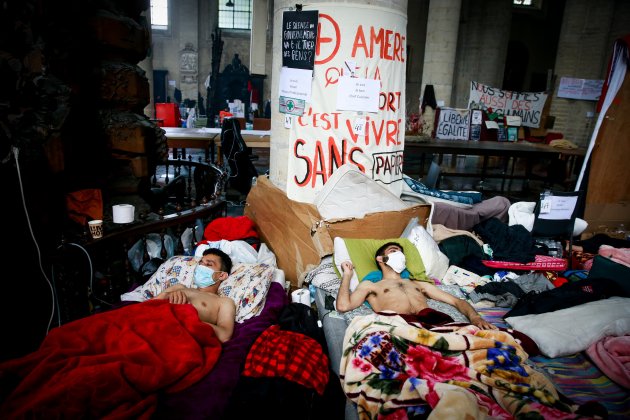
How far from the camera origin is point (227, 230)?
4.21 metres

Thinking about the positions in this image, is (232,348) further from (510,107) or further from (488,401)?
(510,107)

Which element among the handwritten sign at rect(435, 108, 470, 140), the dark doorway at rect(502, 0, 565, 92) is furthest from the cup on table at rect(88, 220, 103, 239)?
the dark doorway at rect(502, 0, 565, 92)

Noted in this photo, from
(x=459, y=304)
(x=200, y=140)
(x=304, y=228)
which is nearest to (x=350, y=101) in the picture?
(x=304, y=228)

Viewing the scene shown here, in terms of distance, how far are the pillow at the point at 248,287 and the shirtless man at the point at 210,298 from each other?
86mm

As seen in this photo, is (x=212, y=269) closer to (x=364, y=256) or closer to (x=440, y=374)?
(x=364, y=256)

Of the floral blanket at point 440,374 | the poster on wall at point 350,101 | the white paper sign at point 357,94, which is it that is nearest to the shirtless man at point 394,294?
the floral blanket at point 440,374

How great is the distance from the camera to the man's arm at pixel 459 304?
302 cm

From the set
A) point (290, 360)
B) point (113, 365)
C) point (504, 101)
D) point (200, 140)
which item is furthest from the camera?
point (504, 101)

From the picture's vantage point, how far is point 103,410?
1.98 metres

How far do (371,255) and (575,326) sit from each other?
1689 millimetres

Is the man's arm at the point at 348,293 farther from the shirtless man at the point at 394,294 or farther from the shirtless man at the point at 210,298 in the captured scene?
the shirtless man at the point at 210,298

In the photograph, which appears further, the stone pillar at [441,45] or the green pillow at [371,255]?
the stone pillar at [441,45]

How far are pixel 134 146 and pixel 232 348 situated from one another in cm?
234

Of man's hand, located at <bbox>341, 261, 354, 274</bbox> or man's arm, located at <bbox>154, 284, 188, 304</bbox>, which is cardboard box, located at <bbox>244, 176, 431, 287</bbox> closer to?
man's hand, located at <bbox>341, 261, 354, 274</bbox>
